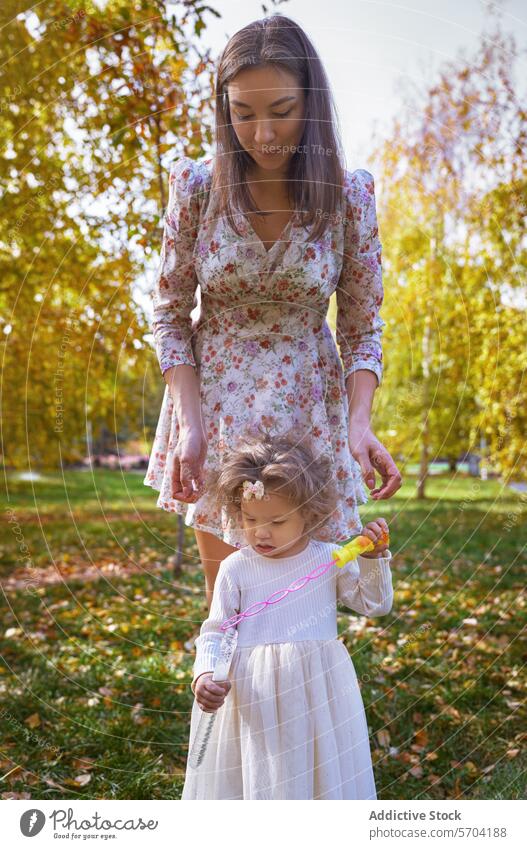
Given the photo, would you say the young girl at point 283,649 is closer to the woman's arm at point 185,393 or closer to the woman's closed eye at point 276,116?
the woman's arm at point 185,393

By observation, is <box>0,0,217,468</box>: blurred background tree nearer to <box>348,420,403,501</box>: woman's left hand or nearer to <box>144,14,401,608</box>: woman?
<box>144,14,401,608</box>: woman

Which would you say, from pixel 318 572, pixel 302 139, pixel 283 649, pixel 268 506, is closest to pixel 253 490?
pixel 268 506

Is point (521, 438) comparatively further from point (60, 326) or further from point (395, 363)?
point (60, 326)

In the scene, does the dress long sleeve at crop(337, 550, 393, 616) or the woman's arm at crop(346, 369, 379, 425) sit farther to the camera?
the woman's arm at crop(346, 369, 379, 425)

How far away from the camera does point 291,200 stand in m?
1.99

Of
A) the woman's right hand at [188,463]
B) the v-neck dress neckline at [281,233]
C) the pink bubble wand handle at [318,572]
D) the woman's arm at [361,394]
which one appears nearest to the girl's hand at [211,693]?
the pink bubble wand handle at [318,572]

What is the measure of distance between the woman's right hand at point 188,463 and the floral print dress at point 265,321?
0.04 meters

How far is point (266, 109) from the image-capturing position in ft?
5.99

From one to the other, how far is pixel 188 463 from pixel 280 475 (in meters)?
0.22

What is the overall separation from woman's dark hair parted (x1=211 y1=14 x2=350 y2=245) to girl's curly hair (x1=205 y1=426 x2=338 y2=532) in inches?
20.0

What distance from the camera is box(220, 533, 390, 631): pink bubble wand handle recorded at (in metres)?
1.85

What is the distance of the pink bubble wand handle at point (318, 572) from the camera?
185 centimetres

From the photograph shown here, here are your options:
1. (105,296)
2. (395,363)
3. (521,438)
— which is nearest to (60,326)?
(105,296)

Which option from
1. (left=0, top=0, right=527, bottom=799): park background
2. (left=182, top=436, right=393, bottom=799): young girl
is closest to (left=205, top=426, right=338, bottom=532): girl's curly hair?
(left=182, top=436, right=393, bottom=799): young girl
